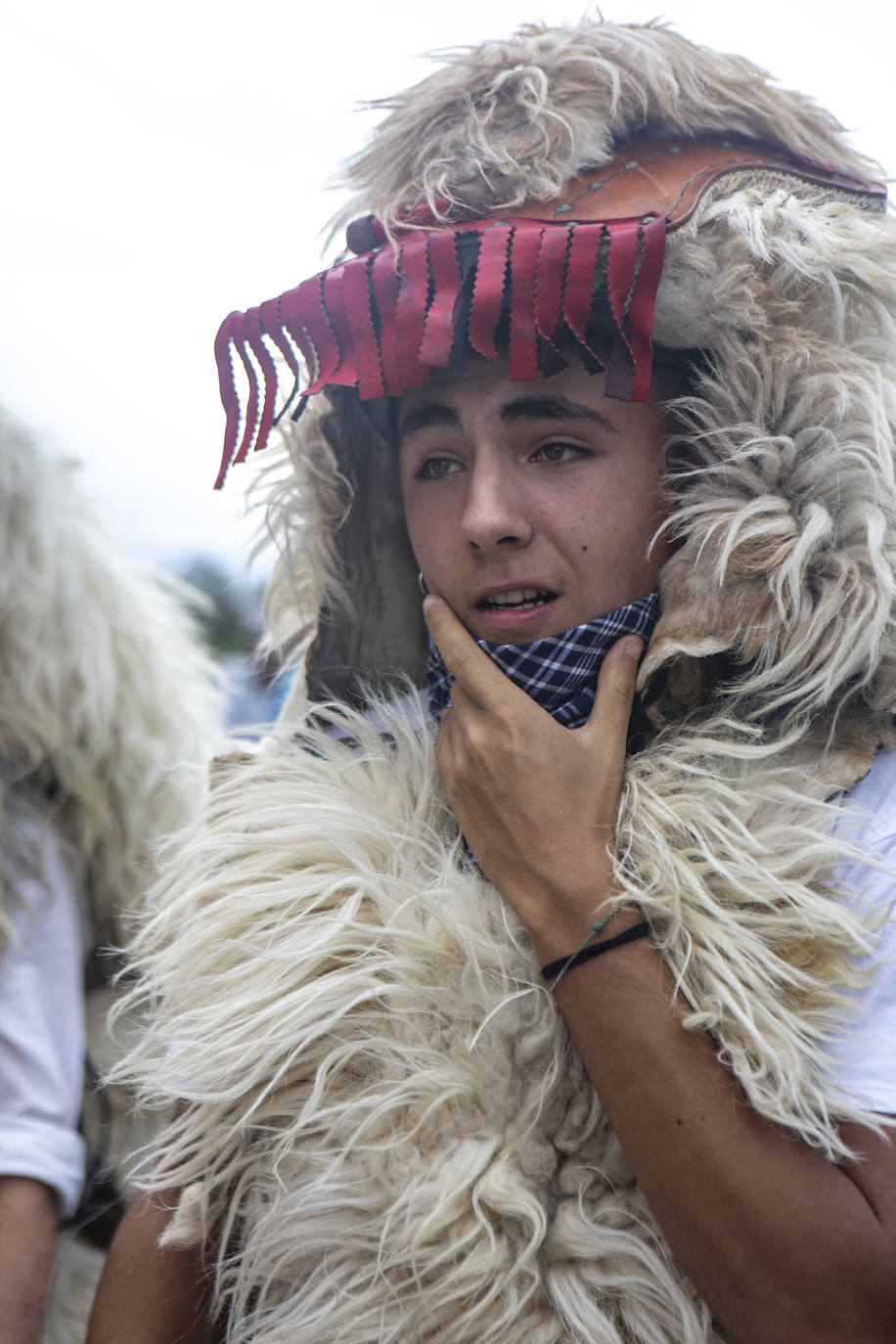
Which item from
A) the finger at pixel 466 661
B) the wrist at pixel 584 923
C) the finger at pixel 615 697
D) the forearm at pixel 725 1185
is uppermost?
the finger at pixel 466 661

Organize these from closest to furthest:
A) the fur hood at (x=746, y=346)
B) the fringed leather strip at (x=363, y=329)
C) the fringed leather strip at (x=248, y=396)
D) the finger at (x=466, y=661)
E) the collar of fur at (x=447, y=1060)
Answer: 1. the collar of fur at (x=447, y=1060)
2. the fur hood at (x=746, y=346)
3. the finger at (x=466, y=661)
4. the fringed leather strip at (x=363, y=329)
5. the fringed leather strip at (x=248, y=396)

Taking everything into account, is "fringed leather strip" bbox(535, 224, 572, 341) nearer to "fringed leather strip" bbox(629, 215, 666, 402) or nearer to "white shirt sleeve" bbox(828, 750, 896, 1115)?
"fringed leather strip" bbox(629, 215, 666, 402)

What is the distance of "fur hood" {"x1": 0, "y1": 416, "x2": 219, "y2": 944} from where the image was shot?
1.74 m

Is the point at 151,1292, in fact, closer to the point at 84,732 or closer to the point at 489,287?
the point at 84,732

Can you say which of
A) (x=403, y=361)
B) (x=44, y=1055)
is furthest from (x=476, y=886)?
(x=44, y=1055)

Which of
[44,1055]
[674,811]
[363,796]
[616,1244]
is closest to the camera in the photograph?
[616,1244]

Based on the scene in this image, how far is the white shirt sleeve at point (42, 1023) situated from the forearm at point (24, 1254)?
0.08 ft

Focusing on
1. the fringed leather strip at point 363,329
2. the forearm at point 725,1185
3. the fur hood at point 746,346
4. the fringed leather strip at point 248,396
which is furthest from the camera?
the fringed leather strip at point 248,396

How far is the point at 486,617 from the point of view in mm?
1377

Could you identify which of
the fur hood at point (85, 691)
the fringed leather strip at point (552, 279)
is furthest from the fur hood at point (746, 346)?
the fur hood at point (85, 691)

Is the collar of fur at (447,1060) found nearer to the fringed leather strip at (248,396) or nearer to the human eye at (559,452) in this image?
the human eye at (559,452)

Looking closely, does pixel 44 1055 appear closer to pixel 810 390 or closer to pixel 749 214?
pixel 810 390

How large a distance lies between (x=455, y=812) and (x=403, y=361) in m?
0.61

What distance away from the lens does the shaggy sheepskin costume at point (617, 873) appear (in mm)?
1023
